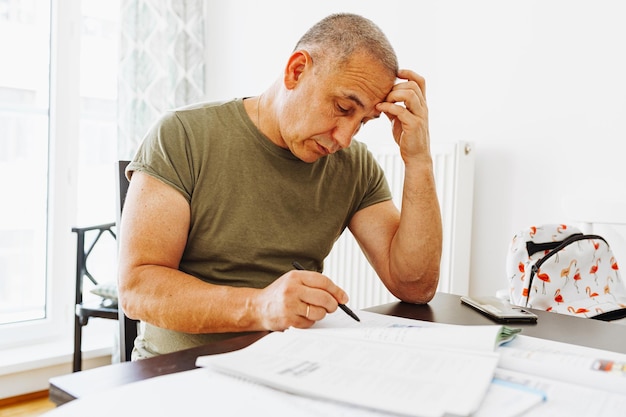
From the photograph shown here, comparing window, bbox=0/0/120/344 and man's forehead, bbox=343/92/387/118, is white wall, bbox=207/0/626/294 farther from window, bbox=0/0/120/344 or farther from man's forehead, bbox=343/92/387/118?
window, bbox=0/0/120/344

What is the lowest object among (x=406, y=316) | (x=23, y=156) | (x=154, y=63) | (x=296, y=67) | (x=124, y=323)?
(x=124, y=323)

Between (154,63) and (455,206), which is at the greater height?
(154,63)

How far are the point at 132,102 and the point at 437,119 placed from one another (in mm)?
1417

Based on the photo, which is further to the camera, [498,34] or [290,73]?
[498,34]

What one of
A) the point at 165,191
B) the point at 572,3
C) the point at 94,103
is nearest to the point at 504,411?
the point at 165,191

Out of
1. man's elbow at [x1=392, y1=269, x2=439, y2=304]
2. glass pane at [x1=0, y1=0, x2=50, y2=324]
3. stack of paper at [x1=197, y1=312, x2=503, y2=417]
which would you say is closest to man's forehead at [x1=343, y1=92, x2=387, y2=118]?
man's elbow at [x1=392, y1=269, x2=439, y2=304]

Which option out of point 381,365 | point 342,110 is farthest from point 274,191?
point 381,365

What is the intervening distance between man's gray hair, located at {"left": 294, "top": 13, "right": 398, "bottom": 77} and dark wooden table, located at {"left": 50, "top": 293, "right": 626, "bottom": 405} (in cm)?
46

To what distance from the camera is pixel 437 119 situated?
7.39ft

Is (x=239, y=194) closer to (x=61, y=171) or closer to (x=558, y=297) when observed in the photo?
(x=558, y=297)

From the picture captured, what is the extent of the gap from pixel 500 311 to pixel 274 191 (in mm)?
492

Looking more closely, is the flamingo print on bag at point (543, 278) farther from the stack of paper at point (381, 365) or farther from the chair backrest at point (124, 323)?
the chair backrest at point (124, 323)

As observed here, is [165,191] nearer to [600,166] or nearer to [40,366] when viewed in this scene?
[600,166]

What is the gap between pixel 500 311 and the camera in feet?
3.15
